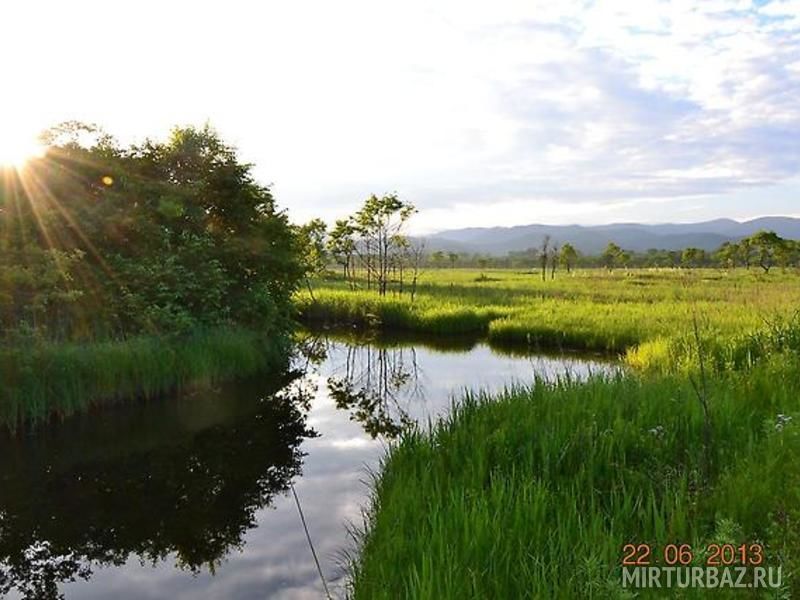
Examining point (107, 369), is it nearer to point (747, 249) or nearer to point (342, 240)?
point (342, 240)

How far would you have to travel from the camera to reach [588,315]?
980 inches

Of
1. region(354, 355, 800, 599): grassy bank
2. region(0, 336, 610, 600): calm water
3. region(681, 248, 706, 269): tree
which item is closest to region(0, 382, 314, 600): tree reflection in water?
region(0, 336, 610, 600): calm water

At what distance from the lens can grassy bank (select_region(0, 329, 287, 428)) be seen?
37.5 feet

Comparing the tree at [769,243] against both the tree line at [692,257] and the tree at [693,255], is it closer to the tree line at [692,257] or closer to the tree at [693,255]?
the tree line at [692,257]

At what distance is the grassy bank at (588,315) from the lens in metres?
16.4

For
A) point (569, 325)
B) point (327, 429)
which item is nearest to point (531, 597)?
point (327, 429)

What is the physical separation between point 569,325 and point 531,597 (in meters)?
20.3

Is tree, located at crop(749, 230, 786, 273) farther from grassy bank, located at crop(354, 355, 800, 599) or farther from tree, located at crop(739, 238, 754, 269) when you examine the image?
grassy bank, located at crop(354, 355, 800, 599)

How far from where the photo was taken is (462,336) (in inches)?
1066

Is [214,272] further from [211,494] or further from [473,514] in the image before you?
[473,514]

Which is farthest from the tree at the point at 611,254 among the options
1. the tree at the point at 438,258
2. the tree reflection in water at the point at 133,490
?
the tree reflection in water at the point at 133,490

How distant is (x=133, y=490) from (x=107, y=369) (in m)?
4.76

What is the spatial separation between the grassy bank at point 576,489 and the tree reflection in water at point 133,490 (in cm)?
272
